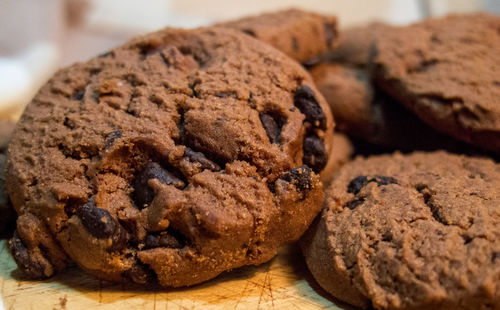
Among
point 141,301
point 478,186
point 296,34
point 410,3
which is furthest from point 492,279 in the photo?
point 410,3

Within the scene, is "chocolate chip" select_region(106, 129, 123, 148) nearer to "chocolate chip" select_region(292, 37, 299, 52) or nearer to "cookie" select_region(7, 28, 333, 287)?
"cookie" select_region(7, 28, 333, 287)

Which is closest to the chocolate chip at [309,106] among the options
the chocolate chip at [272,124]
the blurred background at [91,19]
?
the chocolate chip at [272,124]

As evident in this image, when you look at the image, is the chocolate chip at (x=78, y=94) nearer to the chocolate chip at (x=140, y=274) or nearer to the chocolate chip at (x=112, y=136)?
the chocolate chip at (x=112, y=136)

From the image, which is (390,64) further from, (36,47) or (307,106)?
(36,47)

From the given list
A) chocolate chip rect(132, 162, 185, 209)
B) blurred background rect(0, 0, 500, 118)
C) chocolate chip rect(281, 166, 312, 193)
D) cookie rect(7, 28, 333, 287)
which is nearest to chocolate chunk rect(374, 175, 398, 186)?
cookie rect(7, 28, 333, 287)

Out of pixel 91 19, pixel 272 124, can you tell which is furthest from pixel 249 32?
pixel 91 19
